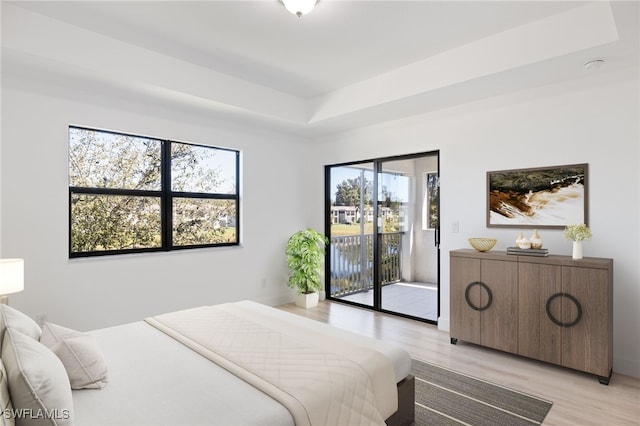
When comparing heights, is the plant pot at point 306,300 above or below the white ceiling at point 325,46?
below

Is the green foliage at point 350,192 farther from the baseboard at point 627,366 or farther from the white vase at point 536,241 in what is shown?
the baseboard at point 627,366

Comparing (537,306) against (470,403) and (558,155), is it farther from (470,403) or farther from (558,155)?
(558,155)

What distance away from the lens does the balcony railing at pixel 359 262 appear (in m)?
4.69

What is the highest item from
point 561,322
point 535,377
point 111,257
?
point 111,257

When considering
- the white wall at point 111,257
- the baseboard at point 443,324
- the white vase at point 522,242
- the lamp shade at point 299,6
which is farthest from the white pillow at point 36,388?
the baseboard at point 443,324

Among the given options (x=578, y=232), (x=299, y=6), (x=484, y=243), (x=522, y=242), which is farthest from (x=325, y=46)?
(x=578, y=232)

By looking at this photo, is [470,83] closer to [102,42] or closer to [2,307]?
[102,42]

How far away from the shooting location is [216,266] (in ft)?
14.4

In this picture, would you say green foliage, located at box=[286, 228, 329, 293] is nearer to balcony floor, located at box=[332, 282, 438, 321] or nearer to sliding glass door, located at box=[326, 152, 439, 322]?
sliding glass door, located at box=[326, 152, 439, 322]

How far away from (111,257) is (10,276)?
1.12 meters

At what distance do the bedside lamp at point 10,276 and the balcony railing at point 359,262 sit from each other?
12.1 ft

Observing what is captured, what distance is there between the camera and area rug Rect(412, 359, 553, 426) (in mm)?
2217

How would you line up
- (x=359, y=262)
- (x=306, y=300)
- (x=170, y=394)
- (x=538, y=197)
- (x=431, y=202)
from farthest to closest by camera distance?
(x=359, y=262) < (x=306, y=300) < (x=431, y=202) < (x=538, y=197) < (x=170, y=394)

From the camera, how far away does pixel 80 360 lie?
5.15 feet
